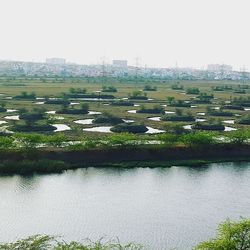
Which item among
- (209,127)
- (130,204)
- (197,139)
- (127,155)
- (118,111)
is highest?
(197,139)

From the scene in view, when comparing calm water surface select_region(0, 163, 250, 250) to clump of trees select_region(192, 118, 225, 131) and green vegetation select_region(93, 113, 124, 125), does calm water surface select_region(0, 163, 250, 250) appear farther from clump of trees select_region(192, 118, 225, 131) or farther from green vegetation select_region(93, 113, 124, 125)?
green vegetation select_region(93, 113, 124, 125)

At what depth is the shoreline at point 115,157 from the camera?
46312 mm

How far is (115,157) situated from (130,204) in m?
13.5

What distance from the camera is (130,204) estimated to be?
124 ft

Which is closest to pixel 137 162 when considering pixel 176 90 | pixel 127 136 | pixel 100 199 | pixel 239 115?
pixel 127 136

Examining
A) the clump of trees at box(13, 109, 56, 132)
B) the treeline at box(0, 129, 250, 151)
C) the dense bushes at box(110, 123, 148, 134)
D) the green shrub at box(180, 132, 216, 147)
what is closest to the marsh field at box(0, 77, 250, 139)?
the clump of trees at box(13, 109, 56, 132)

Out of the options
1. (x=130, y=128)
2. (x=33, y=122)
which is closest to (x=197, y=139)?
(x=130, y=128)

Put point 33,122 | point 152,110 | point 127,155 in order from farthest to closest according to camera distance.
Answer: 1. point 152,110
2. point 33,122
3. point 127,155

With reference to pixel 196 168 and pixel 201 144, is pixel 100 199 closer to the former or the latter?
pixel 196 168

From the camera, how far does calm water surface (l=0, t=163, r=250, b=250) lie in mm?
32094

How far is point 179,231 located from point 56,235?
317 inches

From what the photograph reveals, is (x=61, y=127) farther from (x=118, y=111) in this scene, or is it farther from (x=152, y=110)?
(x=152, y=110)

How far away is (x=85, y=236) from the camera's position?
3142cm

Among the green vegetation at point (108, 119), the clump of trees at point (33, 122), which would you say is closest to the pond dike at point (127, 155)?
the clump of trees at point (33, 122)
